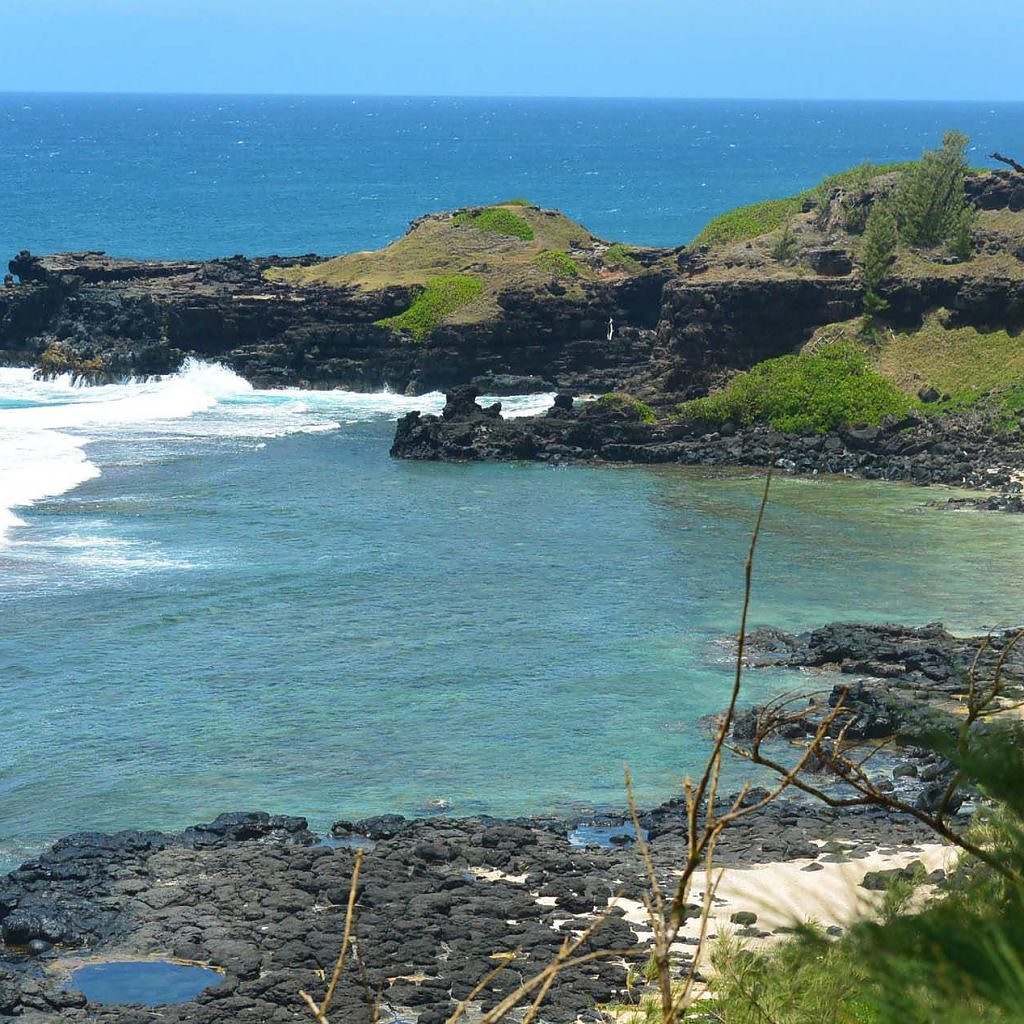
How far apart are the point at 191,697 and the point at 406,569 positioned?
10.3m

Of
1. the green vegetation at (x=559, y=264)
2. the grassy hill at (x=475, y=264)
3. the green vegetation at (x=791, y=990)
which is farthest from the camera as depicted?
the green vegetation at (x=559, y=264)

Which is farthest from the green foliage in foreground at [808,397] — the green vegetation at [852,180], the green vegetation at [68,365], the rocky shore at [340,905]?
the rocky shore at [340,905]

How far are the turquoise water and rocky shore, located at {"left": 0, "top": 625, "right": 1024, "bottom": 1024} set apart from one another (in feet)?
4.57

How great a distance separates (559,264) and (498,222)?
8517 millimetres

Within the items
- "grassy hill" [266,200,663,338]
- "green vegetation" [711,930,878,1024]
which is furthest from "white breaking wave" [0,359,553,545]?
"green vegetation" [711,930,878,1024]

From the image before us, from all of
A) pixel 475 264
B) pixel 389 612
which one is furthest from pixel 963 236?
pixel 389 612

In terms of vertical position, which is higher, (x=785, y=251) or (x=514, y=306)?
(x=785, y=251)

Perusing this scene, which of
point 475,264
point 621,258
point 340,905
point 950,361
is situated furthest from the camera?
point 621,258

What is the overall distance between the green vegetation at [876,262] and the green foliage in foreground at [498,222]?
2134 centimetres

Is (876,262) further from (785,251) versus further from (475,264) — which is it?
(475,264)

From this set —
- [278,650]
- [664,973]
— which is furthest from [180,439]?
[664,973]

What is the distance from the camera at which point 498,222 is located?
80.8m

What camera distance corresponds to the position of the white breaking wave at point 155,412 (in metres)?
54.7

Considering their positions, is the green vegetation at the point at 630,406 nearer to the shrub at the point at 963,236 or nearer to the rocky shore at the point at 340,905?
the shrub at the point at 963,236
